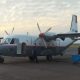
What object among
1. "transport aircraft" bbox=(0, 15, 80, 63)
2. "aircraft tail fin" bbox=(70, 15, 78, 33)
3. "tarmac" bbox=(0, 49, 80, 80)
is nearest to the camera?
"tarmac" bbox=(0, 49, 80, 80)

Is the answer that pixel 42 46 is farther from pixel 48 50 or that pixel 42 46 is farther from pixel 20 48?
pixel 20 48

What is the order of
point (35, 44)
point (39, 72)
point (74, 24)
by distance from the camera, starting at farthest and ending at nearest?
point (74, 24)
point (35, 44)
point (39, 72)

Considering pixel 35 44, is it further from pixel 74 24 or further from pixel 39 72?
→ pixel 39 72

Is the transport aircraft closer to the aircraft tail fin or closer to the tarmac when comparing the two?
the aircraft tail fin

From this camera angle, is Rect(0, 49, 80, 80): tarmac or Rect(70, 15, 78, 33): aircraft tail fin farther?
Rect(70, 15, 78, 33): aircraft tail fin

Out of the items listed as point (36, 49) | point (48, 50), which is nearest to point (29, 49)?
point (36, 49)

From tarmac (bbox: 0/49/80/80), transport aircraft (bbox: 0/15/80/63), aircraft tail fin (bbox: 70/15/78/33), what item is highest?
aircraft tail fin (bbox: 70/15/78/33)

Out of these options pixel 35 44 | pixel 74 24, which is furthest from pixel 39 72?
pixel 74 24

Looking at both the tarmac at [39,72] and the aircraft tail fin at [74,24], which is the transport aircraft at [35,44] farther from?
the tarmac at [39,72]

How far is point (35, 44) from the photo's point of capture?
2719 centimetres

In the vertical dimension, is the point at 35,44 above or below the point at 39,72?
above

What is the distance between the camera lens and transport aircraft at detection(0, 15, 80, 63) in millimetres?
24969

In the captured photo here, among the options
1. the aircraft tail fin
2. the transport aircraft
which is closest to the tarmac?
the transport aircraft

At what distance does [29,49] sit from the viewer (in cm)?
2627
